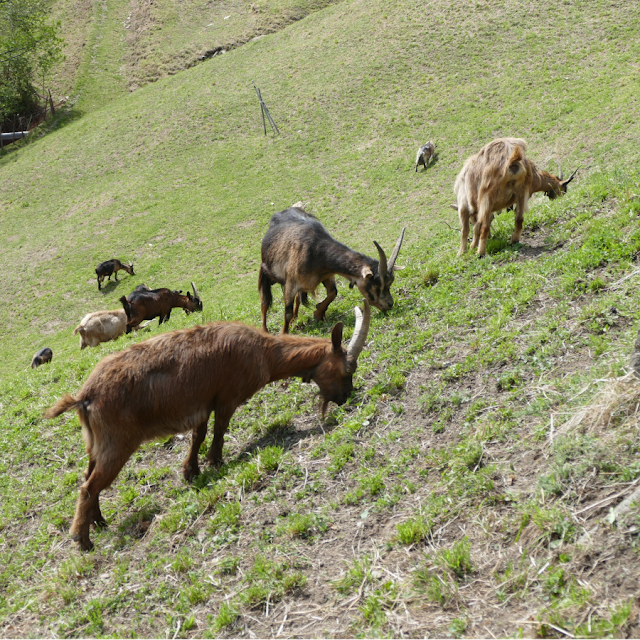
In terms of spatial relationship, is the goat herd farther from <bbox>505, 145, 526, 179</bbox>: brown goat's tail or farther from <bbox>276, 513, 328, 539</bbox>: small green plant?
<bbox>276, 513, 328, 539</bbox>: small green plant

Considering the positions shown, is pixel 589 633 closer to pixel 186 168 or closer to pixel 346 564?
pixel 346 564

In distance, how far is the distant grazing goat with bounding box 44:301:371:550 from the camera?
5.82 meters

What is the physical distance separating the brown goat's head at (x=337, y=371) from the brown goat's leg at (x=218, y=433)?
3.96 feet

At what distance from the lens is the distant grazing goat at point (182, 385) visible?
5820 millimetres

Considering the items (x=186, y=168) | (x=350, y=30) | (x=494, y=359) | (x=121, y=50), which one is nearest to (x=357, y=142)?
(x=186, y=168)

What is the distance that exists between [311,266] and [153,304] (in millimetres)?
8985

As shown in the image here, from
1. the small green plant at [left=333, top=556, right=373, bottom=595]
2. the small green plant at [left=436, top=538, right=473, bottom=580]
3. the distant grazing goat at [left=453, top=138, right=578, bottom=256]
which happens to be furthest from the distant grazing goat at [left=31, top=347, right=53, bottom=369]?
the small green plant at [left=436, top=538, right=473, bottom=580]

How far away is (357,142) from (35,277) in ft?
57.5

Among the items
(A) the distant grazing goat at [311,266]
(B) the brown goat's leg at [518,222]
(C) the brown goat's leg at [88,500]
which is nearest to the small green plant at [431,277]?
(A) the distant grazing goat at [311,266]

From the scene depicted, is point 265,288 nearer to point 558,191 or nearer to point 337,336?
point 337,336

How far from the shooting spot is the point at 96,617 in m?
4.67

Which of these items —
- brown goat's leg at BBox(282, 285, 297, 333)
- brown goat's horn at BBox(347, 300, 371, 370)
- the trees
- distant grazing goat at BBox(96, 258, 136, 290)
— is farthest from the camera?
the trees

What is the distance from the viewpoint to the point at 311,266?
1030cm

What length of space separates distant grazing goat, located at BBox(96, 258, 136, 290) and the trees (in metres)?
34.5
